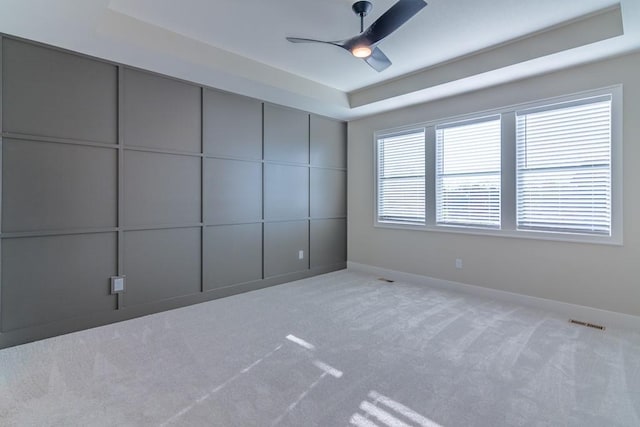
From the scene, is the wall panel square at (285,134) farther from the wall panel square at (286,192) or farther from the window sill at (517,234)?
the window sill at (517,234)

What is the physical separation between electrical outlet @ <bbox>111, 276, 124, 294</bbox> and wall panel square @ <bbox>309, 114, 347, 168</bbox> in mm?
3103

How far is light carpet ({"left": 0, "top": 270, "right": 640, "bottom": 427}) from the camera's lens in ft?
6.11

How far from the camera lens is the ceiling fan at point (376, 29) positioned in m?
2.11

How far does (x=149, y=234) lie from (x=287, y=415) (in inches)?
99.6

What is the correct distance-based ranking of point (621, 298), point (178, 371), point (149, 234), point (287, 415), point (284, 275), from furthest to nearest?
1. point (284, 275)
2. point (149, 234)
3. point (621, 298)
4. point (178, 371)
5. point (287, 415)

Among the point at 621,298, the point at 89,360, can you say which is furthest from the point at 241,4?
the point at 621,298

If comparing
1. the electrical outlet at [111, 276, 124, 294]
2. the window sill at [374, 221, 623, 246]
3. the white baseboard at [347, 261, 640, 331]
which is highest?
the window sill at [374, 221, 623, 246]

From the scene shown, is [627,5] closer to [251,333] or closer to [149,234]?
[251,333]

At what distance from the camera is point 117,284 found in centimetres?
325

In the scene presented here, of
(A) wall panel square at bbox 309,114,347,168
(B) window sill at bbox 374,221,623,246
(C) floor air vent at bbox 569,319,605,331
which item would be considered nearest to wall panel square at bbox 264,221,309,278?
(A) wall panel square at bbox 309,114,347,168

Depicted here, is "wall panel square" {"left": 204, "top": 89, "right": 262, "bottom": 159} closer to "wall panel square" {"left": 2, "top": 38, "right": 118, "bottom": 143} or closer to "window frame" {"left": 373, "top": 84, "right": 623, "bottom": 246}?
"wall panel square" {"left": 2, "top": 38, "right": 118, "bottom": 143}

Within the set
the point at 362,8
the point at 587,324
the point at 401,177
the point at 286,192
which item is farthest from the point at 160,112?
the point at 587,324

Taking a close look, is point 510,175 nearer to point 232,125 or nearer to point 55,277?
point 232,125

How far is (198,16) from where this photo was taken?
9.26 feet
